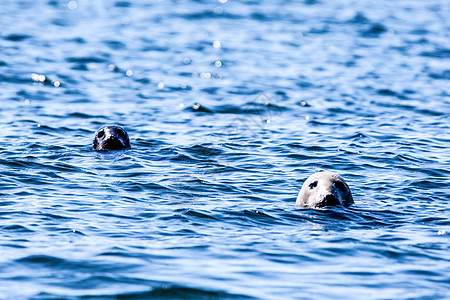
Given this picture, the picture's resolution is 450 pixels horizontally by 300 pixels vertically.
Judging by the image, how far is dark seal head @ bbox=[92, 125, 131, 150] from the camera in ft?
52.4

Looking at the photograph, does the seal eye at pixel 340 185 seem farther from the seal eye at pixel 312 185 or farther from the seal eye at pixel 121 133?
the seal eye at pixel 121 133

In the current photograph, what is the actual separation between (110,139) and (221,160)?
2.24 meters

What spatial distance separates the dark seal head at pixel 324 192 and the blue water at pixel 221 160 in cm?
19

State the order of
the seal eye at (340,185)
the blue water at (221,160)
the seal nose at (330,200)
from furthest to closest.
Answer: the seal eye at (340,185) → the seal nose at (330,200) → the blue water at (221,160)

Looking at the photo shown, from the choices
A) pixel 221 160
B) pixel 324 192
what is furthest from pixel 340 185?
pixel 221 160

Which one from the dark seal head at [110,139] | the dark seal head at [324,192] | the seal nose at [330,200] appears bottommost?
the seal nose at [330,200]

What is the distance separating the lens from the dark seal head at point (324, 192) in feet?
38.7

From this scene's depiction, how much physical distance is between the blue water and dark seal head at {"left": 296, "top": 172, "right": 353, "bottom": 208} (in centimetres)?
19

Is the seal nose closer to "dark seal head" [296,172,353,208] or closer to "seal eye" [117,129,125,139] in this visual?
"dark seal head" [296,172,353,208]

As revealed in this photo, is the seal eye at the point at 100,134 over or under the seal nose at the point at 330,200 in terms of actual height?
over

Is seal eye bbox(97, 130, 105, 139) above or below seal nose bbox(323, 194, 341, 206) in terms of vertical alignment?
above

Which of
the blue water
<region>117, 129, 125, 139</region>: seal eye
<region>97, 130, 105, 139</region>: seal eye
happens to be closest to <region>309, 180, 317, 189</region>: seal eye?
the blue water

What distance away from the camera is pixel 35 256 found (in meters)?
9.77

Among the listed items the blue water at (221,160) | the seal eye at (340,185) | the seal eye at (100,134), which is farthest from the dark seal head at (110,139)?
the seal eye at (340,185)
